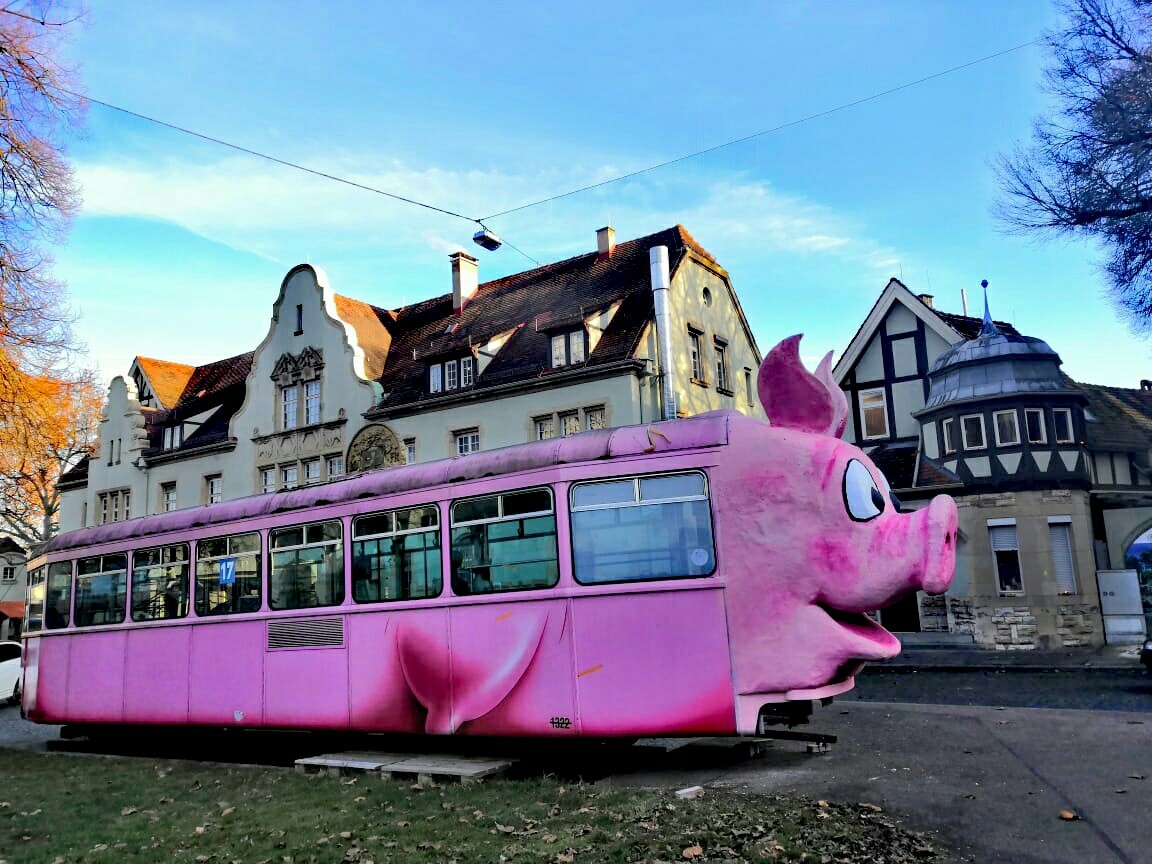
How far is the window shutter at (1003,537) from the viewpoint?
81.5 feet

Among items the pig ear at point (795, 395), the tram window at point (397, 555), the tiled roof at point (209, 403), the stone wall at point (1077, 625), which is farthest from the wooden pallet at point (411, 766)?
the tiled roof at point (209, 403)

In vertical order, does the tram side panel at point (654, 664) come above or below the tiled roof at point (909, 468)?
below

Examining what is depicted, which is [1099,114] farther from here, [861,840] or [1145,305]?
[861,840]

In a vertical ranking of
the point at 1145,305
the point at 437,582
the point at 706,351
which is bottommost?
the point at 437,582

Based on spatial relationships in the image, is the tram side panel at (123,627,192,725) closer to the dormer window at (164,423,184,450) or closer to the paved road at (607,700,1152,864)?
the paved road at (607,700,1152,864)

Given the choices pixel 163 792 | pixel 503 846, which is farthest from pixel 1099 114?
pixel 163 792

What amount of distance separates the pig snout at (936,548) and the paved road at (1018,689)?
21.5 ft

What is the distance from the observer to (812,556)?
8.62m

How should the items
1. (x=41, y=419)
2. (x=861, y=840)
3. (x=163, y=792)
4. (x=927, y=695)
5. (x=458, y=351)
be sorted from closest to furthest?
1. (x=861, y=840)
2. (x=163, y=792)
3. (x=41, y=419)
4. (x=927, y=695)
5. (x=458, y=351)

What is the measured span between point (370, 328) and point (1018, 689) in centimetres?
2336

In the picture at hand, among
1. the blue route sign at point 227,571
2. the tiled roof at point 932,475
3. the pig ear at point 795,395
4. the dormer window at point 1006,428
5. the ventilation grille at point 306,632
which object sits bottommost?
the ventilation grille at point 306,632

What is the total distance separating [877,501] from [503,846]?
4639 millimetres

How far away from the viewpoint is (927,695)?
51.9 feet

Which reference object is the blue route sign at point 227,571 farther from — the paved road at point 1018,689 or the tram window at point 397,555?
the paved road at point 1018,689
